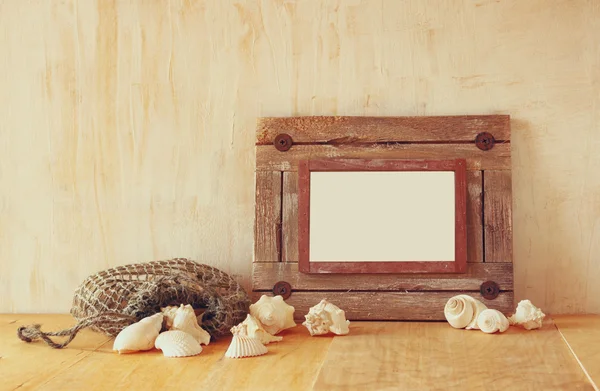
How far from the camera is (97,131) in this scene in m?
1.33

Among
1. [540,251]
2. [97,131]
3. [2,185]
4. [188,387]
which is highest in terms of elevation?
[97,131]

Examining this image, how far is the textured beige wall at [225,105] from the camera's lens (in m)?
1.26

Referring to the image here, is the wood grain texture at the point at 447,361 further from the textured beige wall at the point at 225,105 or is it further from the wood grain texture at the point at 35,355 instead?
the wood grain texture at the point at 35,355

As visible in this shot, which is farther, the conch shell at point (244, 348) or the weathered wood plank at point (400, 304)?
the weathered wood plank at point (400, 304)

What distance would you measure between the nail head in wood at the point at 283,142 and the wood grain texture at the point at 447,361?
0.35 meters

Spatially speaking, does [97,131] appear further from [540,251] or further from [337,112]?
[540,251]

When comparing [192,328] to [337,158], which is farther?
[337,158]

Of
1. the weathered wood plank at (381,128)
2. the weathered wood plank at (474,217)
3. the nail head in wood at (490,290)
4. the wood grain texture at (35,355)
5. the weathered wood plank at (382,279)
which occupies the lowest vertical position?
the wood grain texture at (35,355)

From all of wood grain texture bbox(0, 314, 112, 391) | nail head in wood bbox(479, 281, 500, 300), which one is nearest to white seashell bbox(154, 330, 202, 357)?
wood grain texture bbox(0, 314, 112, 391)

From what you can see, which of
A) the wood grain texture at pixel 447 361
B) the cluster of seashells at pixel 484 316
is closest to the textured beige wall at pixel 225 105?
the cluster of seashells at pixel 484 316

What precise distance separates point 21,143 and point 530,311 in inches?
39.0

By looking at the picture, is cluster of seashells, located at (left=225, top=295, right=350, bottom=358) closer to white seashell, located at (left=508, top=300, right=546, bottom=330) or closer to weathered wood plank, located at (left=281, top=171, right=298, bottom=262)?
weathered wood plank, located at (left=281, top=171, right=298, bottom=262)

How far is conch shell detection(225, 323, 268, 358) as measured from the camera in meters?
0.98

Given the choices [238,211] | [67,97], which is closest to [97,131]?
[67,97]
